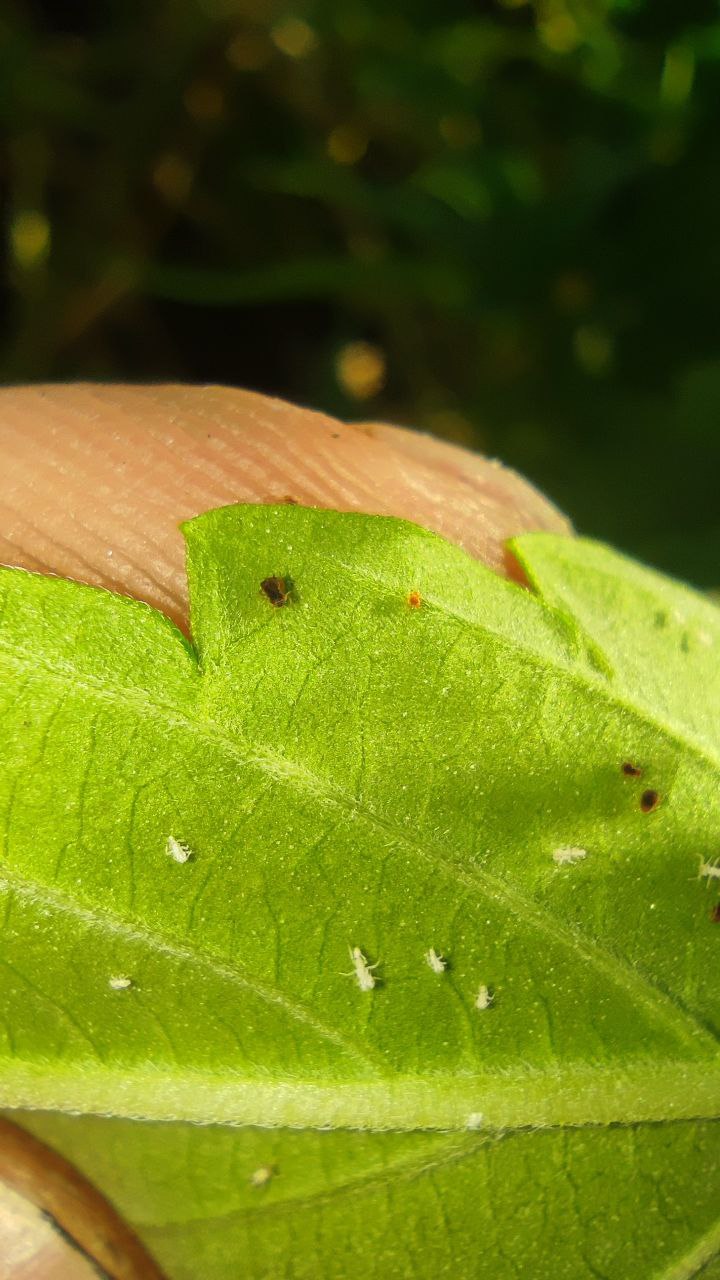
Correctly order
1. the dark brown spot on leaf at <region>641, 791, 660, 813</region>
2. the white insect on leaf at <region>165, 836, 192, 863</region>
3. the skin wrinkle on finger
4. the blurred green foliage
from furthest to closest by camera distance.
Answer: the blurred green foliage, the skin wrinkle on finger, the dark brown spot on leaf at <region>641, 791, 660, 813</region>, the white insect on leaf at <region>165, 836, 192, 863</region>

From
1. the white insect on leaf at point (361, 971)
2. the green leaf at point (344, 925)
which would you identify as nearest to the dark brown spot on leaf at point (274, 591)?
the green leaf at point (344, 925)

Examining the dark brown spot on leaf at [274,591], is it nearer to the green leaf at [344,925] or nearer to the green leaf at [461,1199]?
the green leaf at [344,925]

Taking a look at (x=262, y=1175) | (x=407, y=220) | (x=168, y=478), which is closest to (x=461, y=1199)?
(x=262, y=1175)

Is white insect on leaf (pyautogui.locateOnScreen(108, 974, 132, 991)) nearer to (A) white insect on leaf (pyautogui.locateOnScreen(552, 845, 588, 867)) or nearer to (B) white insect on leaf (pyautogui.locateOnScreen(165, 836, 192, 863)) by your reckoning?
(B) white insect on leaf (pyautogui.locateOnScreen(165, 836, 192, 863))

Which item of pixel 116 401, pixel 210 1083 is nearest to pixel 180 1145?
pixel 210 1083

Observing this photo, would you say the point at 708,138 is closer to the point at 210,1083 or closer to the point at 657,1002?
the point at 657,1002

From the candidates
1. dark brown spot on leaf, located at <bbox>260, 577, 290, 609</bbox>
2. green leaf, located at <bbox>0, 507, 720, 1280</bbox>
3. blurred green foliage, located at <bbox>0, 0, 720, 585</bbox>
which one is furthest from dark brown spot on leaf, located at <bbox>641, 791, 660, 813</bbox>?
blurred green foliage, located at <bbox>0, 0, 720, 585</bbox>
